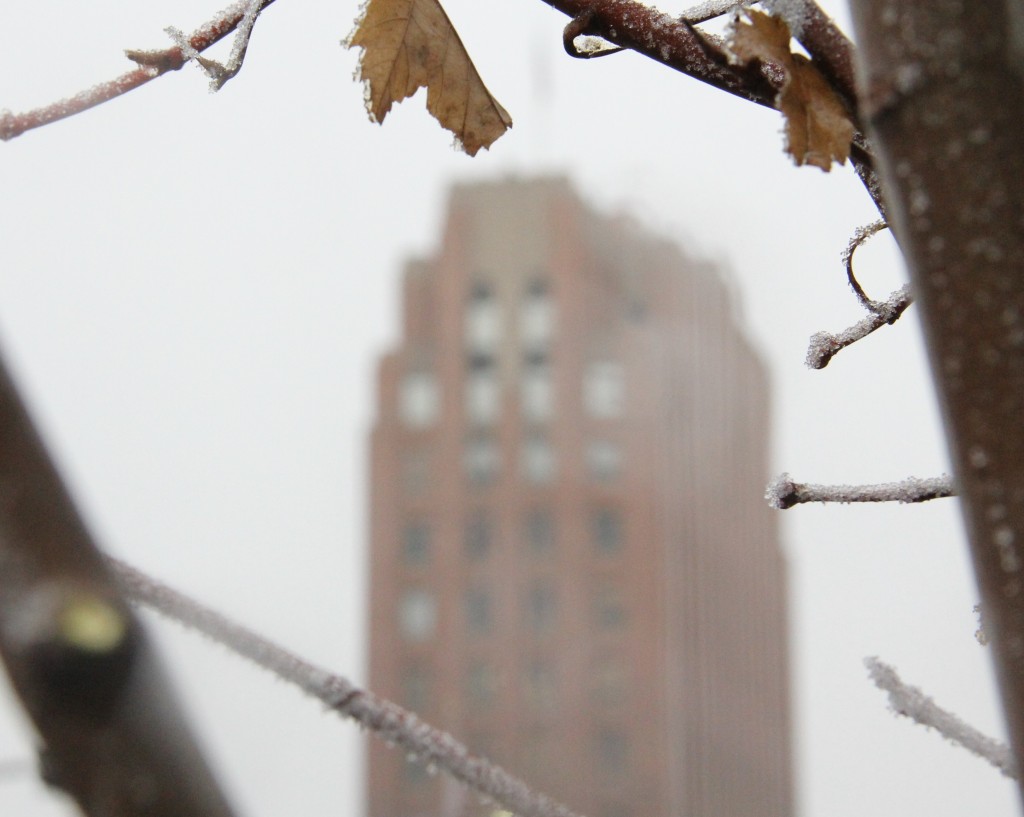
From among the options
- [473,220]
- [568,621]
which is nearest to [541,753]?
[568,621]

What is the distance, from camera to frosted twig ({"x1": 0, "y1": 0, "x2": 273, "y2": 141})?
2.02ft

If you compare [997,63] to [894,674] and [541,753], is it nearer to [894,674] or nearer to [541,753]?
[894,674]

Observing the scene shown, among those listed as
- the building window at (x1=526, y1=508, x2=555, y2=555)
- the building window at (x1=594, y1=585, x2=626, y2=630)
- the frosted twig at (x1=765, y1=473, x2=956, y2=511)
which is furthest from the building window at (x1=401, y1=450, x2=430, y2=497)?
the frosted twig at (x1=765, y1=473, x2=956, y2=511)

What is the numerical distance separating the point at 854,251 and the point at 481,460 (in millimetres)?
40517

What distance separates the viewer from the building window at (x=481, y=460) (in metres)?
41.0

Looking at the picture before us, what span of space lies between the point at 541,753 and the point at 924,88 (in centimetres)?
4063

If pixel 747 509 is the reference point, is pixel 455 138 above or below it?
above

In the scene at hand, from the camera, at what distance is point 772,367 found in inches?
2317

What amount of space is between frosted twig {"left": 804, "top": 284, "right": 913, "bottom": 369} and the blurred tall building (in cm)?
3887

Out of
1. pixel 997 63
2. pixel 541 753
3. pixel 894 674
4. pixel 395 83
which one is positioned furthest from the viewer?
pixel 541 753

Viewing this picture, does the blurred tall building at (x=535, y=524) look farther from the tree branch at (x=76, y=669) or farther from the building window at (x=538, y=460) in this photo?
the tree branch at (x=76, y=669)

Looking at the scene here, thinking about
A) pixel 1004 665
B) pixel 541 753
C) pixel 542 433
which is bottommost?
pixel 541 753

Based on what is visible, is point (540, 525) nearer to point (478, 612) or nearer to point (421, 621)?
point (478, 612)

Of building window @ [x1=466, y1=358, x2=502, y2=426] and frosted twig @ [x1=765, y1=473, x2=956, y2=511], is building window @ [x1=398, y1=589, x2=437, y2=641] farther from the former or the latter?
frosted twig @ [x1=765, y1=473, x2=956, y2=511]
